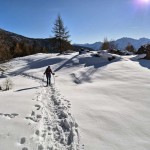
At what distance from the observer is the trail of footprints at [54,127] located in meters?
7.89

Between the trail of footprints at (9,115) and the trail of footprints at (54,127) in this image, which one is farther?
the trail of footprints at (9,115)

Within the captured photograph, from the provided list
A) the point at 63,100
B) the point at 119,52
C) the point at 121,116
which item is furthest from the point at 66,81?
the point at 119,52

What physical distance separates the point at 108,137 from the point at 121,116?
2613 mm

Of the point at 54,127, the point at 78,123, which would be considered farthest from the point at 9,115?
the point at 78,123

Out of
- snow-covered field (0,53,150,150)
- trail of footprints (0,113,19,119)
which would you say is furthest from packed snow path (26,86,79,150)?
trail of footprints (0,113,19,119)

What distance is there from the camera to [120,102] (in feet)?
45.8

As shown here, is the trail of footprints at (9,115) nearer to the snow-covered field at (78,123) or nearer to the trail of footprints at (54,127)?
the snow-covered field at (78,123)

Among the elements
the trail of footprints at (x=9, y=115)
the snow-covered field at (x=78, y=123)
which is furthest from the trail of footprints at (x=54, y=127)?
the trail of footprints at (x=9, y=115)

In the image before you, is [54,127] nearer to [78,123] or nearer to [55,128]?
[55,128]

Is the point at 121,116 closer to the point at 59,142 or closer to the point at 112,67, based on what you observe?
the point at 59,142

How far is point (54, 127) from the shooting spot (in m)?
9.55

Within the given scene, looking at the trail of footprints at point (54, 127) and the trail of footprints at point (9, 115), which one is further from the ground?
the trail of footprints at point (9, 115)

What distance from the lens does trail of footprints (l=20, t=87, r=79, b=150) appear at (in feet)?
25.9

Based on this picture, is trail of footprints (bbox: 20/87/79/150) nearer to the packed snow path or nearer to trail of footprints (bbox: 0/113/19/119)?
the packed snow path
